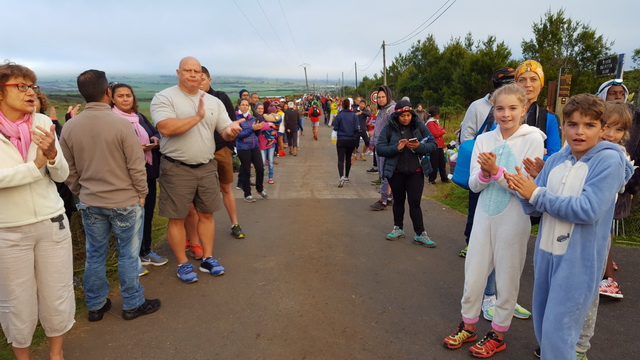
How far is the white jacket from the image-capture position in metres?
2.33

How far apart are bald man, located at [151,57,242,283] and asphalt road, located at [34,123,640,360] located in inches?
22.6

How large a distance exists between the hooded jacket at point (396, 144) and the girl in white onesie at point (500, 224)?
2.02 meters

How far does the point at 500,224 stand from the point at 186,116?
2.98 m

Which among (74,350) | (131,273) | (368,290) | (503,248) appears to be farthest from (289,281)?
(503,248)

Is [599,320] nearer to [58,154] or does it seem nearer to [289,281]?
[289,281]

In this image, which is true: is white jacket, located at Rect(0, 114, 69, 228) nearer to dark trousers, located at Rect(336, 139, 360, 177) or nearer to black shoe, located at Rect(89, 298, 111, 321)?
→ black shoe, located at Rect(89, 298, 111, 321)

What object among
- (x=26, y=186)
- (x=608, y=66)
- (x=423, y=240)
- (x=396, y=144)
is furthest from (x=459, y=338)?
(x=608, y=66)

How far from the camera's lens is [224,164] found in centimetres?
491

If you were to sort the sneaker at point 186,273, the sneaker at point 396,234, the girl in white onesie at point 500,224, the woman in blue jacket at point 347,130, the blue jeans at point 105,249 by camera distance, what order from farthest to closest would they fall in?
the woman in blue jacket at point 347,130
the sneaker at point 396,234
the sneaker at point 186,273
the blue jeans at point 105,249
the girl in white onesie at point 500,224

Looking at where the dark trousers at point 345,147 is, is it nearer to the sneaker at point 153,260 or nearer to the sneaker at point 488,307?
the sneaker at point 153,260

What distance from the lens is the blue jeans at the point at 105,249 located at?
323cm

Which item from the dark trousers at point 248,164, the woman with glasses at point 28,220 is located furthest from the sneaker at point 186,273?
the dark trousers at point 248,164

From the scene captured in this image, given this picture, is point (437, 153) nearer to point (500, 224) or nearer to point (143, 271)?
point (500, 224)

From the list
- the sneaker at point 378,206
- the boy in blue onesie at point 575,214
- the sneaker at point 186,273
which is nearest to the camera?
the boy in blue onesie at point 575,214
